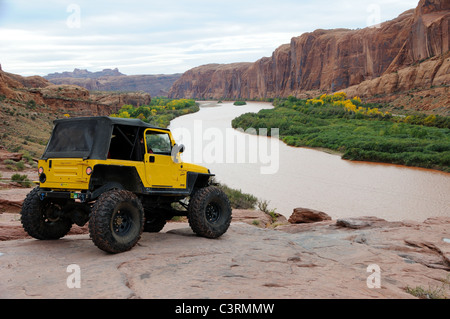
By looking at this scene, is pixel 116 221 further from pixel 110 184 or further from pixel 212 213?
pixel 212 213

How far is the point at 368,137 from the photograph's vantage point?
51.8 m

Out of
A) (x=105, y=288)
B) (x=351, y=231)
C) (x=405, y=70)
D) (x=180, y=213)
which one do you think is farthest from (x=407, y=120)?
(x=105, y=288)

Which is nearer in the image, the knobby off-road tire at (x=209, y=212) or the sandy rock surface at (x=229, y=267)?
the sandy rock surface at (x=229, y=267)

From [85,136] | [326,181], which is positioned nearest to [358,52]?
[326,181]

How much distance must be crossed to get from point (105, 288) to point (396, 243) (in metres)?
7.04

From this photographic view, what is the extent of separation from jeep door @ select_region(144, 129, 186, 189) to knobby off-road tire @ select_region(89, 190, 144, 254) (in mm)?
939

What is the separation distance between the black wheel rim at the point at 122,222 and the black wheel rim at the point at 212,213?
245 centimetres

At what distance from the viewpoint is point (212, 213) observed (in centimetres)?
1009

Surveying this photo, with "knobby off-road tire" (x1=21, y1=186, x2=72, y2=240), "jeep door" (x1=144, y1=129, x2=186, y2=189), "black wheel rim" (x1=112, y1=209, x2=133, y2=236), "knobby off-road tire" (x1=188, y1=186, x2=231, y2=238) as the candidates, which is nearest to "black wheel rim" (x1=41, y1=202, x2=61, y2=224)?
"knobby off-road tire" (x1=21, y1=186, x2=72, y2=240)

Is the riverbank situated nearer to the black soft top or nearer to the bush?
the bush

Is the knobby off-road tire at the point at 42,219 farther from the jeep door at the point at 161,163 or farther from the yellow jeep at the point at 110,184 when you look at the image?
the jeep door at the point at 161,163

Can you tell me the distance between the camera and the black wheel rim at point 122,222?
775cm

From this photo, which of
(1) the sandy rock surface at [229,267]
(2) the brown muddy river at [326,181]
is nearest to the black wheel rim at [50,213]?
(1) the sandy rock surface at [229,267]

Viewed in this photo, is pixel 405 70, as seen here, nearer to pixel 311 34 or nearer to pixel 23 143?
pixel 311 34
